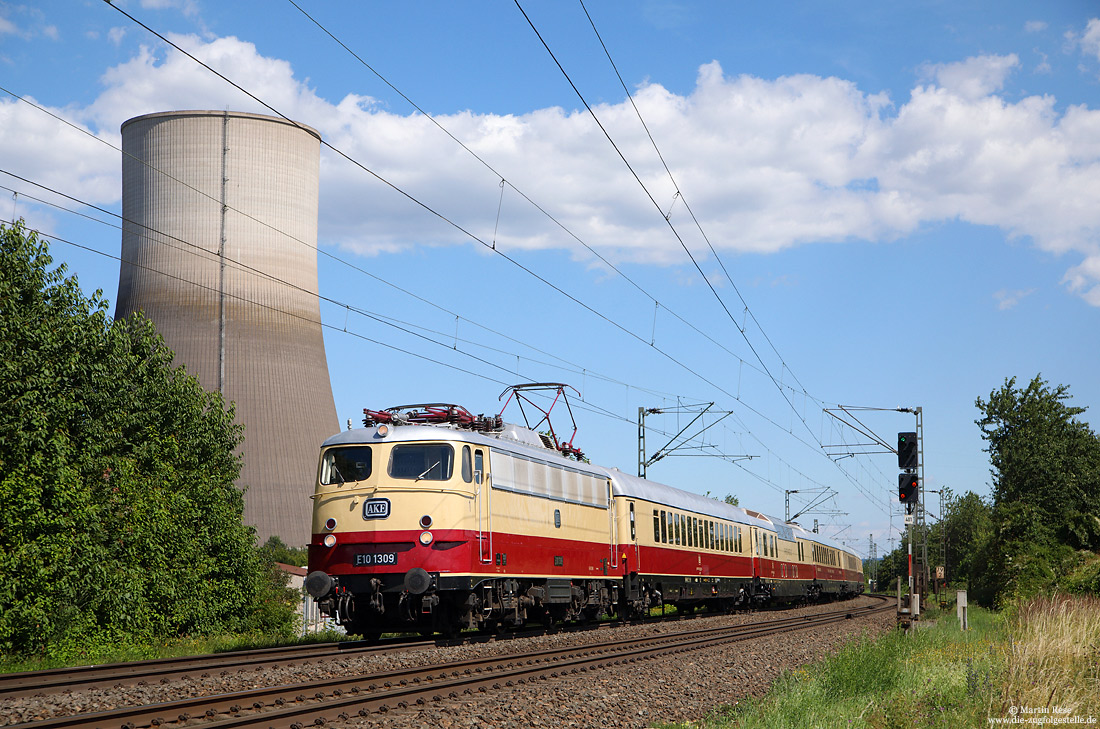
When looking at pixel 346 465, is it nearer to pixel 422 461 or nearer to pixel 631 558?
pixel 422 461

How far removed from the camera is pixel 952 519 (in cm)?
12400

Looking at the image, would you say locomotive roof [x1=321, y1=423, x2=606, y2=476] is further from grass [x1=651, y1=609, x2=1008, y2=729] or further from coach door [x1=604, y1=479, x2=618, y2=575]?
grass [x1=651, y1=609, x2=1008, y2=729]

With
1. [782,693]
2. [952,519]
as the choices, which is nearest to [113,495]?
[782,693]

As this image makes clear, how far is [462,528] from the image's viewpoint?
1812 centimetres

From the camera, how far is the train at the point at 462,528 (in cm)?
1786

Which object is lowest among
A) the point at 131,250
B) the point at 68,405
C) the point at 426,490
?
the point at 426,490

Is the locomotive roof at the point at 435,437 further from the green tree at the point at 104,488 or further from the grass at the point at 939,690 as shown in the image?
the green tree at the point at 104,488

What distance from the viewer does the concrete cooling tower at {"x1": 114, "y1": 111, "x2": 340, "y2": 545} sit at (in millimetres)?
51062

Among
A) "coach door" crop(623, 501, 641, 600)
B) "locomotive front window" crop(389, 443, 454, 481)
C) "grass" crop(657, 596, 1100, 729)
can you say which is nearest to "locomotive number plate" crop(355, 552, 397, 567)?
"locomotive front window" crop(389, 443, 454, 481)

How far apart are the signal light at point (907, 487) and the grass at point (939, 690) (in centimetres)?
745

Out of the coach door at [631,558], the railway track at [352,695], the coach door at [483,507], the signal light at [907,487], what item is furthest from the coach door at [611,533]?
the signal light at [907,487]

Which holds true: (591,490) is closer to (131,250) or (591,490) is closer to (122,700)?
(122,700)

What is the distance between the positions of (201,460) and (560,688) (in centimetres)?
2504

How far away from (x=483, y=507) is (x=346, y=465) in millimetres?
2630
